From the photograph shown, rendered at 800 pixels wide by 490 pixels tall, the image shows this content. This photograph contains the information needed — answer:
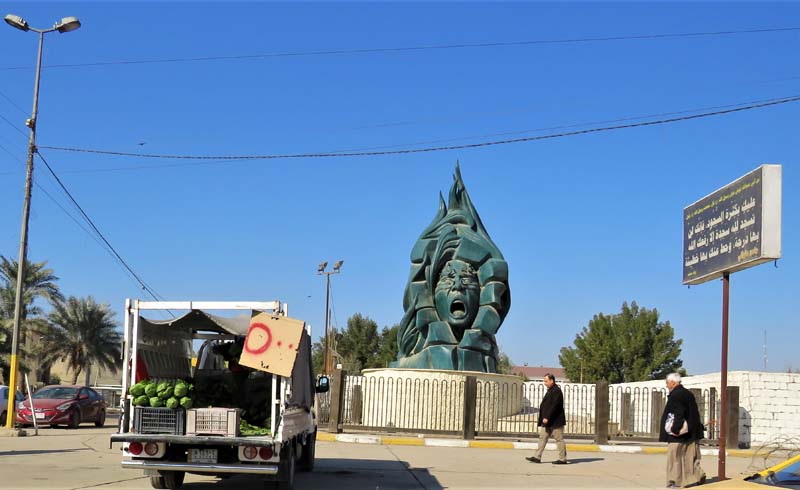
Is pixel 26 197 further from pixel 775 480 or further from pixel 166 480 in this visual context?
pixel 775 480

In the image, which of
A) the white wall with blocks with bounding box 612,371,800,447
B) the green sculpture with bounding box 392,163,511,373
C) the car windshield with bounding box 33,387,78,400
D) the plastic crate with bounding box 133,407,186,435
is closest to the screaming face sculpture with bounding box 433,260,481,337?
the green sculpture with bounding box 392,163,511,373

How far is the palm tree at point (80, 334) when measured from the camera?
46719 mm

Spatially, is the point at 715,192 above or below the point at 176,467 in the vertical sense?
above

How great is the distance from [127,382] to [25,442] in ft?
30.5

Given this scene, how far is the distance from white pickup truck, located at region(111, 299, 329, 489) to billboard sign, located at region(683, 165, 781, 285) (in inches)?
239

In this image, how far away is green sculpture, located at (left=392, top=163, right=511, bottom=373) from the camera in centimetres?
3309

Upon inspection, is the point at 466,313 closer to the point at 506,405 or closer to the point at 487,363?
the point at 487,363

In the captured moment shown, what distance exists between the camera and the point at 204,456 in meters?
9.90

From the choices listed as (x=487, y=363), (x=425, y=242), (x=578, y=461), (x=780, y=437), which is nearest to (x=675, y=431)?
(x=578, y=461)

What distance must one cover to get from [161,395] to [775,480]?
6.55 meters

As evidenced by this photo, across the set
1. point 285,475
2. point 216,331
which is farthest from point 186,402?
point 216,331

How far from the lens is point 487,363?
33.1 metres

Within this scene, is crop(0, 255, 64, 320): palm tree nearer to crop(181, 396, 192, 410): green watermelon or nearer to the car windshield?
the car windshield

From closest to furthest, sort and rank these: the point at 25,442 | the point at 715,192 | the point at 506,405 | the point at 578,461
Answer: the point at 715,192 → the point at 578,461 → the point at 25,442 → the point at 506,405
